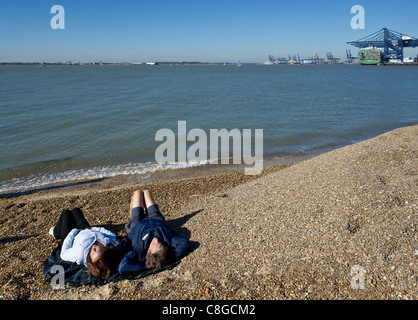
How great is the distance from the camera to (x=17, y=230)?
6867 mm

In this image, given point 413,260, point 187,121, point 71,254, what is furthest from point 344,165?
point 187,121

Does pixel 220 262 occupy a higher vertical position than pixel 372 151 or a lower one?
lower

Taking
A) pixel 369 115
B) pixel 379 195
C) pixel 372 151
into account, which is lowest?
pixel 379 195

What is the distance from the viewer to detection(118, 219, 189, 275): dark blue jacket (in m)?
4.61

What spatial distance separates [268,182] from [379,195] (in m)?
2.82

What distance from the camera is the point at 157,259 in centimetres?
470

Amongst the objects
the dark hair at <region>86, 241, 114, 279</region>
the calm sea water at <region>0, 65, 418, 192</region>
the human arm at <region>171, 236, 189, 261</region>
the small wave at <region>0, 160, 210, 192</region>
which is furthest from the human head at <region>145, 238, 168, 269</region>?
the calm sea water at <region>0, 65, 418, 192</region>

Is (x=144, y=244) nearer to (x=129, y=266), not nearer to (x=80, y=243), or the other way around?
(x=129, y=266)

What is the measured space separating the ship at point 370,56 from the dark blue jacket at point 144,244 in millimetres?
149628

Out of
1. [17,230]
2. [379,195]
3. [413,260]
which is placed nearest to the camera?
[413,260]

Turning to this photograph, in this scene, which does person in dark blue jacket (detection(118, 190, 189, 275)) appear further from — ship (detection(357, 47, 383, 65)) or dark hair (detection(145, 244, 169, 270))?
ship (detection(357, 47, 383, 65))

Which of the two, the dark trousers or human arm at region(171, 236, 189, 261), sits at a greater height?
the dark trousers

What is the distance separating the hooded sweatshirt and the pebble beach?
0.49m

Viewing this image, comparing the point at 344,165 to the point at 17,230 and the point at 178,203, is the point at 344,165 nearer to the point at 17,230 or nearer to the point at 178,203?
the point at 178,203
